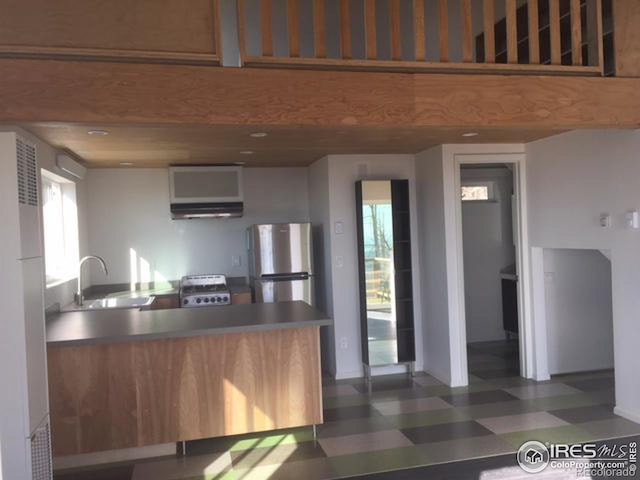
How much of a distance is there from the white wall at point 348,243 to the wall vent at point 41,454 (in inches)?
119

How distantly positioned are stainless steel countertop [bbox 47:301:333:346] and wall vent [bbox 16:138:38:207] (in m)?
0.94

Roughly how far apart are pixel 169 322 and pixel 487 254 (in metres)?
4.33

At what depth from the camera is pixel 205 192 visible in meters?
5.80

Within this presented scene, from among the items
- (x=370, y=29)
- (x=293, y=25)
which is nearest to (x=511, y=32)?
(x=370, y=29)

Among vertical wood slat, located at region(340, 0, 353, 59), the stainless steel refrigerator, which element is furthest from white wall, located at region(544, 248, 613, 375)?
vertical wood slat, located at region(340, 0, 353, 59)

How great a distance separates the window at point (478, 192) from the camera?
6.72 meters

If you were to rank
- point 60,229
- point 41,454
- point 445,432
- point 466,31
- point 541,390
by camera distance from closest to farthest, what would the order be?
point 41,454, point 466,31, point 445,432, point 541,390, point 60,229

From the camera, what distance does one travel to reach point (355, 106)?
3260 mm

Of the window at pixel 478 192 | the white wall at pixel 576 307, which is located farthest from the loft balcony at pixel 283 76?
the window at pixel 478 192

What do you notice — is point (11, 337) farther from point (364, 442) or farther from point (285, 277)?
point (285, 277)

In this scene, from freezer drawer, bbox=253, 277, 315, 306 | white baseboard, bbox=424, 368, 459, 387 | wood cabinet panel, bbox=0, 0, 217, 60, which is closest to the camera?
wood cabinet panel, bbox=0, 0, 217, 60

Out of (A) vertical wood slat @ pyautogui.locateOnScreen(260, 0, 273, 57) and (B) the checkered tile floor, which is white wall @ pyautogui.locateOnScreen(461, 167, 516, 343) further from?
(A) vertical wood slat @ pyautogui.locateOnScreen(260, 0, 273, 57)

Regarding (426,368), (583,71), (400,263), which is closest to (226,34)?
(400,263)

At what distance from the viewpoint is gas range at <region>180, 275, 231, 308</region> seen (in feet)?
17.8
